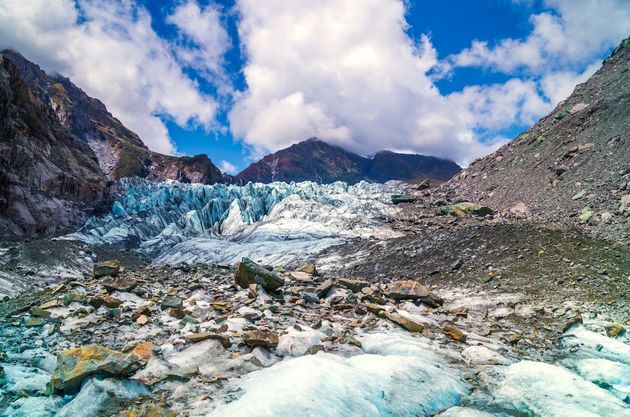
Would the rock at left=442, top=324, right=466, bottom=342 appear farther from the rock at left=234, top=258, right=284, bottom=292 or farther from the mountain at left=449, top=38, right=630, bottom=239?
the mountain at left=449, top=38, right=630, bottom=239

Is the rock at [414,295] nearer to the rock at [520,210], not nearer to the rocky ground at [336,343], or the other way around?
the rocky ground at [336,343]

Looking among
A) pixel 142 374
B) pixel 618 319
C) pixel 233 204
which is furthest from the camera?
pixel 233 204

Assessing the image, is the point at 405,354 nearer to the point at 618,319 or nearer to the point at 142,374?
the point at 142,374

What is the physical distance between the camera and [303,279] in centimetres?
1574

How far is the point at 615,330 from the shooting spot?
33.2 feet

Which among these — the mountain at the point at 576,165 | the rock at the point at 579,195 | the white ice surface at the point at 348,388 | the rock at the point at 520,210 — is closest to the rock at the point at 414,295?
the white ice surface at the point at 348,388

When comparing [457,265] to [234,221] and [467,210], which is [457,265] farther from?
[234,221]

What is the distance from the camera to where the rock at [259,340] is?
25.1 ft

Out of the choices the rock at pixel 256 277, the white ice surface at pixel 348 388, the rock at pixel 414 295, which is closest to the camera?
the white ice surface at pixel 348 388

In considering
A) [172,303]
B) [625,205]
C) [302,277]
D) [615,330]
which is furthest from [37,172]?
[625,205]

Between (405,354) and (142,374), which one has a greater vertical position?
(142,374)

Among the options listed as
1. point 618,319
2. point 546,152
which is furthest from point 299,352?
point 546,152

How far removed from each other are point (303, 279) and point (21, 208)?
38.7 meters

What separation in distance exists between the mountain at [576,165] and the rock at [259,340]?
1887 cm
